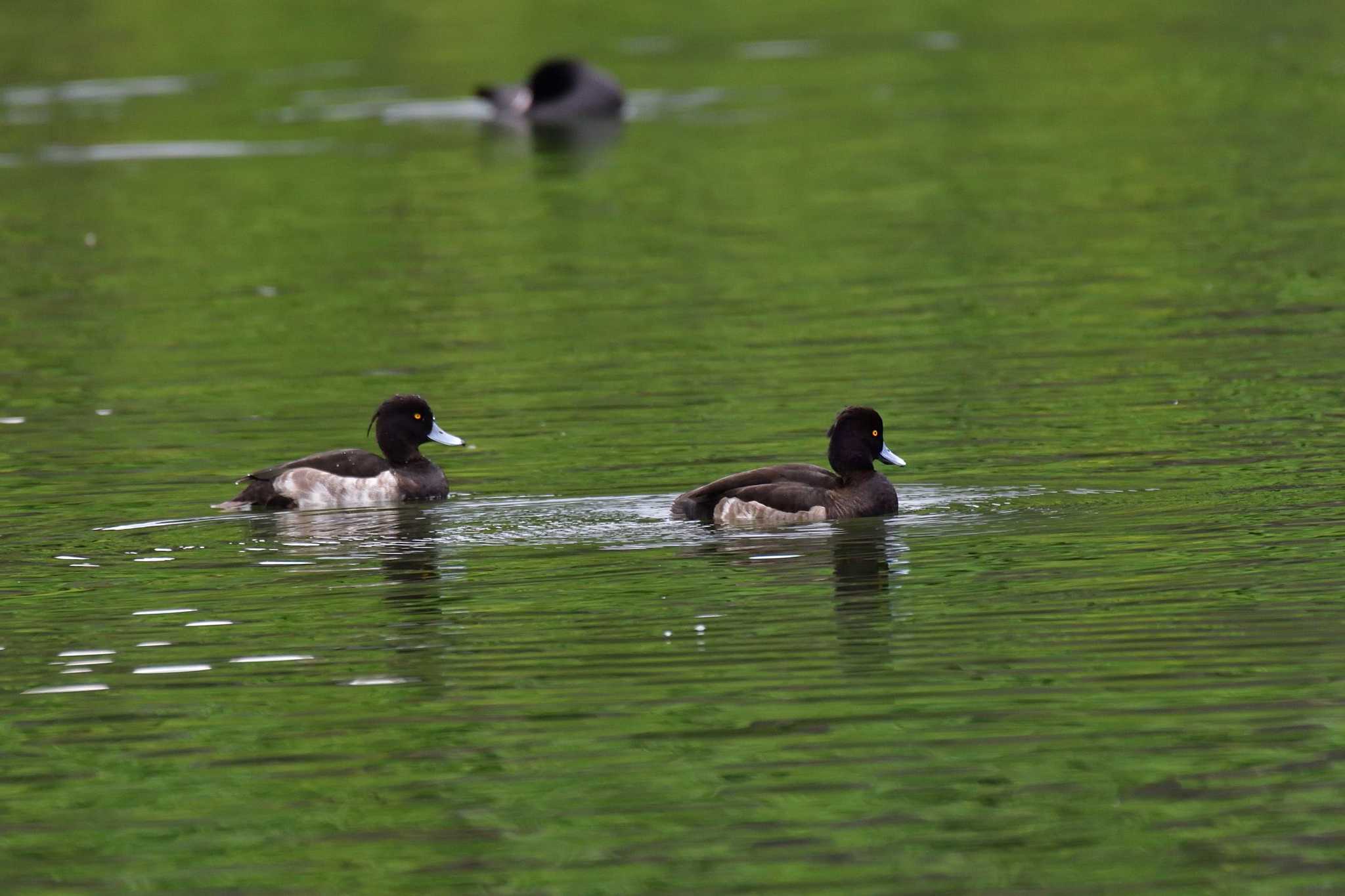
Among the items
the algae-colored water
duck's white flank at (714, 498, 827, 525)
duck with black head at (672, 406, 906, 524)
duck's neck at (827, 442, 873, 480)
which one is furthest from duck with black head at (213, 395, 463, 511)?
duck's neck at (827, 442, 873, 480)

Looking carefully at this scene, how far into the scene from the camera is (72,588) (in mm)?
15500

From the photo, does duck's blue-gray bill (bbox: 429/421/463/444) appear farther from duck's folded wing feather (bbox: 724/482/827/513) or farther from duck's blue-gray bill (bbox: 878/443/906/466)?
duck's blue-gray bill (bbox: 878/443/906/466)

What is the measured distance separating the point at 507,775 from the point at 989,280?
17.8m

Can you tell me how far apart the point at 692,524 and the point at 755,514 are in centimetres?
44

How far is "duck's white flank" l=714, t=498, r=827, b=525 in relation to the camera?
55.7 feet

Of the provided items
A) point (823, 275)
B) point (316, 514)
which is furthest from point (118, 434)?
point (823, 275)

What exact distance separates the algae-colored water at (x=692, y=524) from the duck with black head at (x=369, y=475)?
0.26 m

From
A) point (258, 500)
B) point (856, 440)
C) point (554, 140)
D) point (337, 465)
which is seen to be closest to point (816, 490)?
point (856, 440)

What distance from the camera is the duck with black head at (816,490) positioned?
17047 millimetres

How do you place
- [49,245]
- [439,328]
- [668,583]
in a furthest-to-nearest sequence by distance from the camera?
1. [49,245]
2. [439,328]
3. [668,583]

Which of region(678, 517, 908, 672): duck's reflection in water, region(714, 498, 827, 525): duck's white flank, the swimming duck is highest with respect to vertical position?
the swimming duck

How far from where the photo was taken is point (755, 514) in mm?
17094

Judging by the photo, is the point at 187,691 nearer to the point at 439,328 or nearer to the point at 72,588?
the point at 72,588

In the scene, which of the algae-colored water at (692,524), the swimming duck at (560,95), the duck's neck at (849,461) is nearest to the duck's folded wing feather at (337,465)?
the algae-colored water at (692,524)
